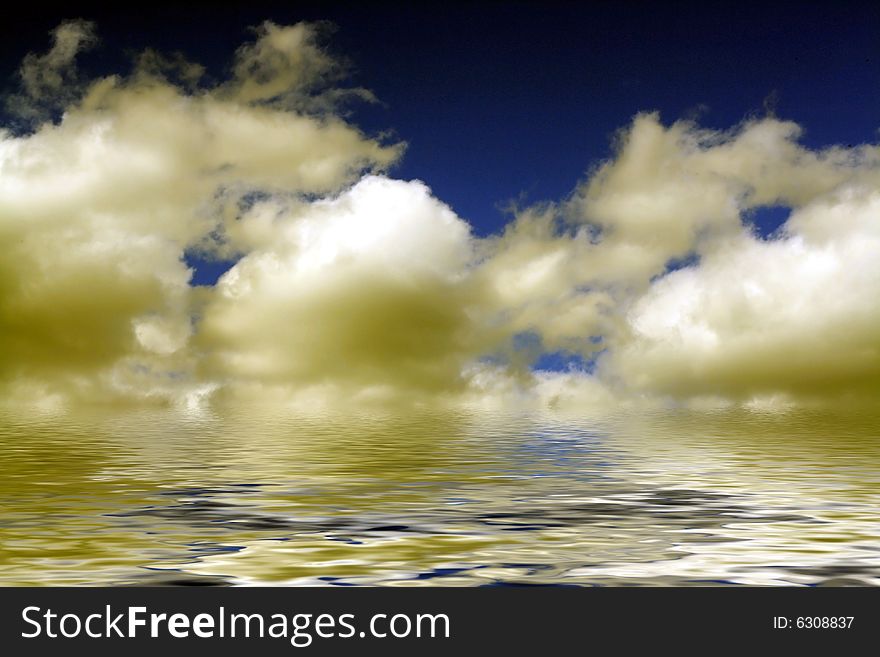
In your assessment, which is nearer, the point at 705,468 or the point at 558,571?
the point at 558,571

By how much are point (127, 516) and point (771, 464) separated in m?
19.2

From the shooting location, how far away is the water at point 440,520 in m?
10.7

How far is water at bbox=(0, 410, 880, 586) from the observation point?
10.7 m

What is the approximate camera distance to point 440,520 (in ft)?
49.6

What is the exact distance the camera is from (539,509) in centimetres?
1653
